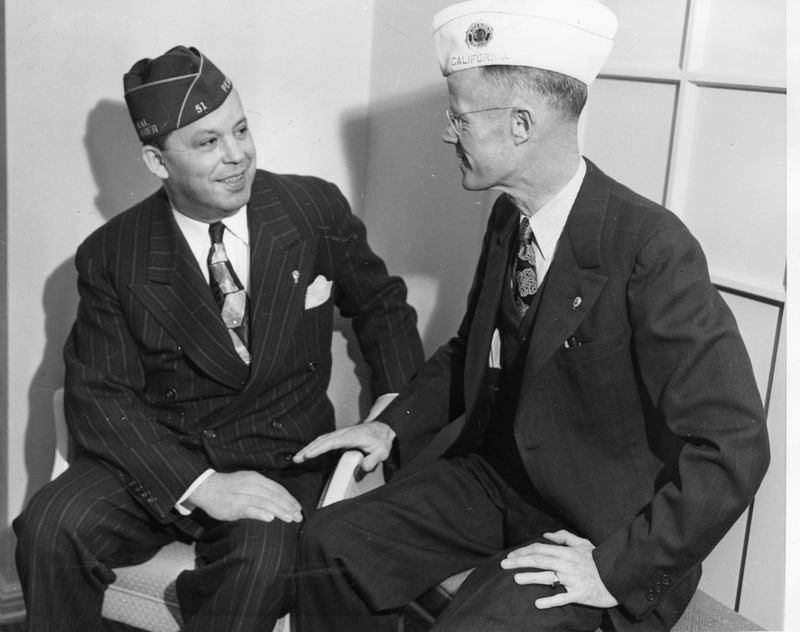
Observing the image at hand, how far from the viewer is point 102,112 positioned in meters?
2.13

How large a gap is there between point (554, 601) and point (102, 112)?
156 centimetres

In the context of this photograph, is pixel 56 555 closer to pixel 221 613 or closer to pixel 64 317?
pixel 221 613

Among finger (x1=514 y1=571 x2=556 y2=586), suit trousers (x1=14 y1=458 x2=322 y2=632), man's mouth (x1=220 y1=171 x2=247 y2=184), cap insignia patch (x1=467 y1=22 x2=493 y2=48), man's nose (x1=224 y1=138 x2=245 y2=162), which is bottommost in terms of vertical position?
suit trousers (x1=14 y1=458 x2=322 y2=632)

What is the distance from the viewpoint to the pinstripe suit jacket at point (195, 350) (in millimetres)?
1907

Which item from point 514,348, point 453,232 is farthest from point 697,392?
point 453,232

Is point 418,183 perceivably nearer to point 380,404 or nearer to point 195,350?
point 380,404

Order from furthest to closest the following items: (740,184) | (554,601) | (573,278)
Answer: (740,184), (573,278), (554,601)

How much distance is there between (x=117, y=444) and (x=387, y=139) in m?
1.01

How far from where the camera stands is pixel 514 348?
173 centimetres

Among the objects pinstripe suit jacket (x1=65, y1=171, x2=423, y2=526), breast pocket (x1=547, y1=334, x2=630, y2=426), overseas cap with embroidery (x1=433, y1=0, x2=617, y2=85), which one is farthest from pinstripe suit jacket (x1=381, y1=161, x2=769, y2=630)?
pinstripe suit jacket (x1=65, y1=171, x2=423, y2=526)

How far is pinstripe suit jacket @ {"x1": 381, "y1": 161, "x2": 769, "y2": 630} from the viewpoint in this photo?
55.6 inches

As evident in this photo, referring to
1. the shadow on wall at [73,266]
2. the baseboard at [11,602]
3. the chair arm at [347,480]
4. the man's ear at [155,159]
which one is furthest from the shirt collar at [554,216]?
the baseboard at [11,602]

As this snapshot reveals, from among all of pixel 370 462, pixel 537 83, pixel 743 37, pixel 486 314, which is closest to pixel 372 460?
pixel 370 462

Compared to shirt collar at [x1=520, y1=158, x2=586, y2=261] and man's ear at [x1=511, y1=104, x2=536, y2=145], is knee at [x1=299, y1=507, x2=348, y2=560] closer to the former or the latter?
shirt collar at [x1=520, y1=158, x2=586, y2=261]
